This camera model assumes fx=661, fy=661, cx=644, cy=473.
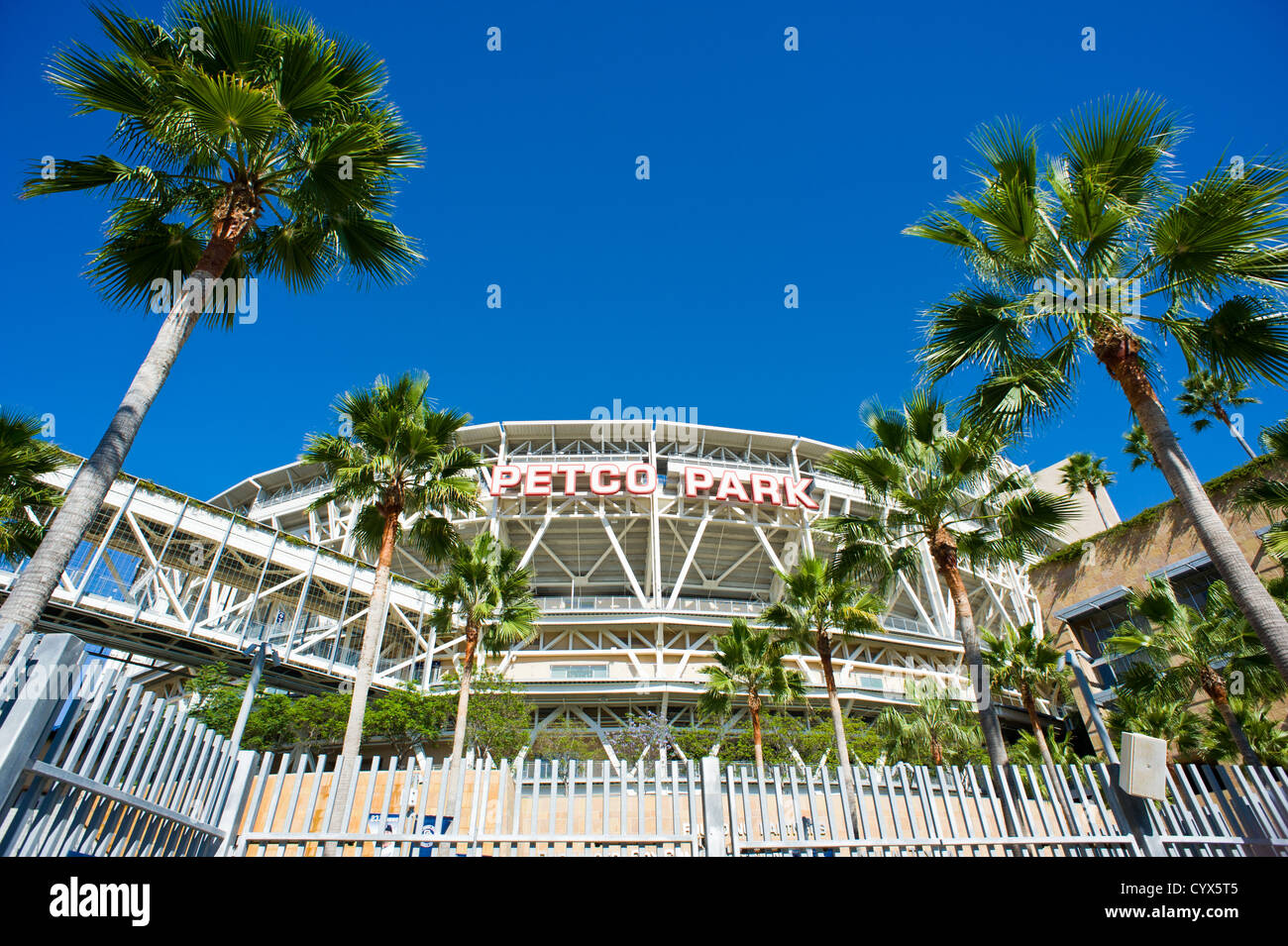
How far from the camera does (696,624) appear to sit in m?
33.7

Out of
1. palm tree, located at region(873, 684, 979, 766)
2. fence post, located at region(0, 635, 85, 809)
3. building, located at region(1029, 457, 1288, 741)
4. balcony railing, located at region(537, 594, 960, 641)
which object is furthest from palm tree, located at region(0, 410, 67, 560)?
building, located at region(1029, 457, 1288, 741)

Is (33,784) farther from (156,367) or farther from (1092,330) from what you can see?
(1092,330)

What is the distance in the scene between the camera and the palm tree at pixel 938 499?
40.2ft

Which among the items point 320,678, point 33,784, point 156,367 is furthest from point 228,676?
point 33,784

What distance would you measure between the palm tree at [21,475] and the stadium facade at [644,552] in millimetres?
14083

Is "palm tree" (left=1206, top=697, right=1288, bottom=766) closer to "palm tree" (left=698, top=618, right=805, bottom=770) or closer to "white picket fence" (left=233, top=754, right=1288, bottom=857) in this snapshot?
"palm tree" (left=698, top=618, right=805, bottom=770)

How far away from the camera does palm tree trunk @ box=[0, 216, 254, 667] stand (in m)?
5.72

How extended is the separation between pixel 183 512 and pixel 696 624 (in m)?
22.7

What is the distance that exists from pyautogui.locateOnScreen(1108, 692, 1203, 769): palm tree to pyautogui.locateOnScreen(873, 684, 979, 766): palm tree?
5.10 m

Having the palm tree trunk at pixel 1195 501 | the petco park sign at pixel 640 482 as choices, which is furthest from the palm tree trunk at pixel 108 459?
the petco park sign at pixel 640 482

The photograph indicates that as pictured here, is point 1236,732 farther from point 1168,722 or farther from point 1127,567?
point 1127,567

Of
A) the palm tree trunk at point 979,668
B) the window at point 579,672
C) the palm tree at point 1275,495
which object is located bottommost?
the palm tree trunk at point 979,668

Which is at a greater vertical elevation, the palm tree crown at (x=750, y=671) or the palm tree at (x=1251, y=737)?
the palm tree crown at (x=750, y=671)

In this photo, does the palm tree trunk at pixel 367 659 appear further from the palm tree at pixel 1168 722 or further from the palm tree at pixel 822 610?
the palm tree at pixel 1168 722
